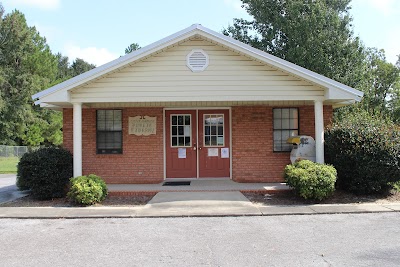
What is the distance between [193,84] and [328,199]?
4.56 m

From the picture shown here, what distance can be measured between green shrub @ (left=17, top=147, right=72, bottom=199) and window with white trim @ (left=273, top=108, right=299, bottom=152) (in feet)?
21.3

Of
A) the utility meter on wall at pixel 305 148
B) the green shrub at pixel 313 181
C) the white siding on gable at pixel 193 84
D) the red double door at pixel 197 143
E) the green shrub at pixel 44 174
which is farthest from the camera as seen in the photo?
the red double door at pixel 197 143

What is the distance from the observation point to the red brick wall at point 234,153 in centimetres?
1221

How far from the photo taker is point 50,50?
49500 mm

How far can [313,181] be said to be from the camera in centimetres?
911

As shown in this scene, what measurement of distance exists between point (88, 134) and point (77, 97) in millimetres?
2185

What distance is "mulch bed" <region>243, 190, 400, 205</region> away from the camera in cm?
939

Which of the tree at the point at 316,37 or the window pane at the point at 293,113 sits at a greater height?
the tree at the point at 316,37

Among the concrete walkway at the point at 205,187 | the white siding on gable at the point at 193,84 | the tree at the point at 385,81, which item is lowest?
the concrete walkway at the point at 205,187

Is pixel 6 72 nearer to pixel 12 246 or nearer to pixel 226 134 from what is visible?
pixel 226 134

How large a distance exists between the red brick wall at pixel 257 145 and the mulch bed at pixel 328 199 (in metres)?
1.92

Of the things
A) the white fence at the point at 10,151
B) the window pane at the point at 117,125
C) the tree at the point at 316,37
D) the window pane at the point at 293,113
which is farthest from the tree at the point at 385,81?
the white fence at the point at 10,151

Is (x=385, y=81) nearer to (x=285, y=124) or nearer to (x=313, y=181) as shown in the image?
(x=285, y=124)

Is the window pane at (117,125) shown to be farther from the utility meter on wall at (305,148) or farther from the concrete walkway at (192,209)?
the utility meter on wall at (305,148)
